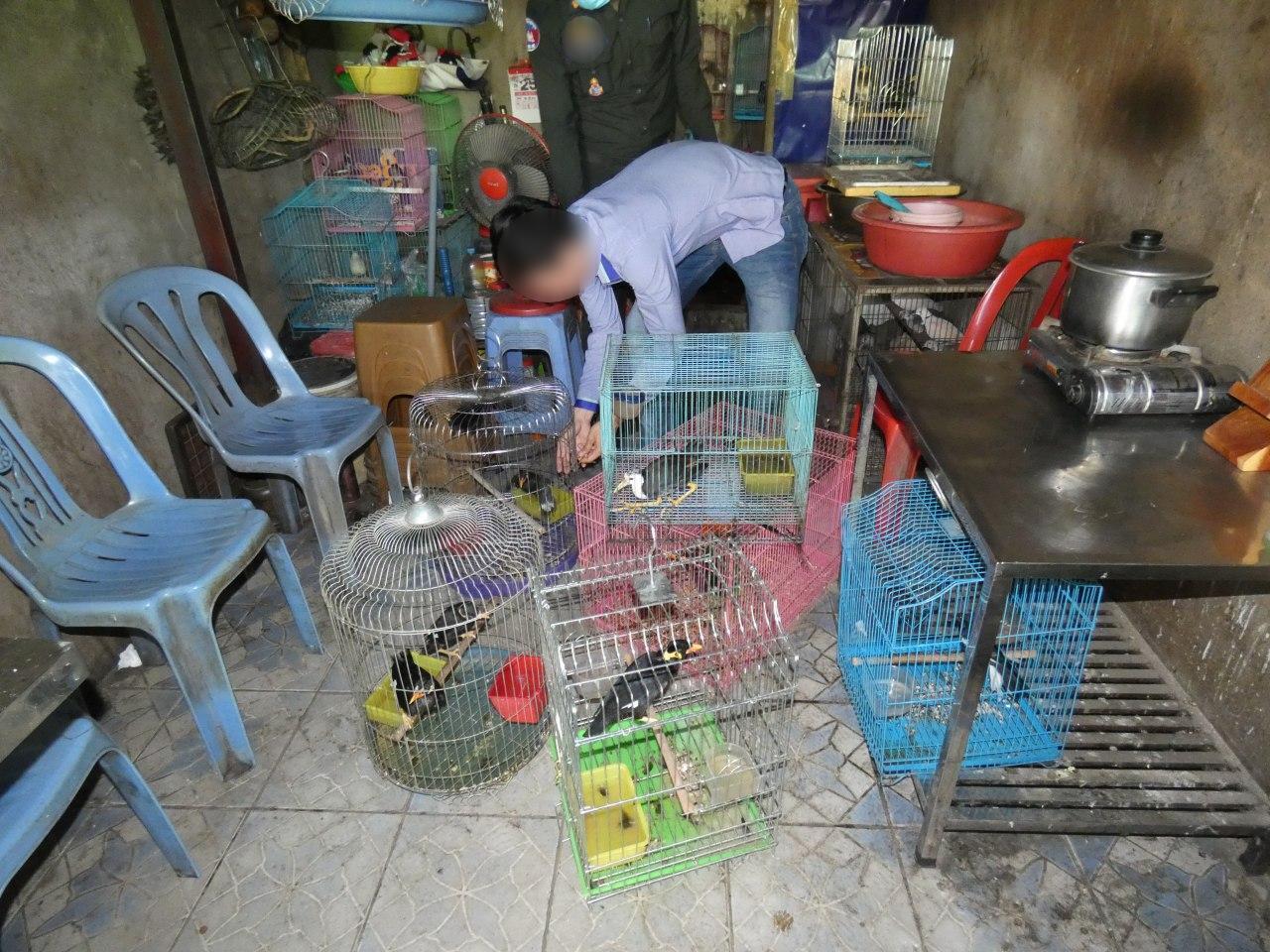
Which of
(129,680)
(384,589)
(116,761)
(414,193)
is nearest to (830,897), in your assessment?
(384,589)

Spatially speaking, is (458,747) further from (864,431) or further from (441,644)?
(864,431)

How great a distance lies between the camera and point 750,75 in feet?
15.1

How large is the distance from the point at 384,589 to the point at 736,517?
0.99 meters

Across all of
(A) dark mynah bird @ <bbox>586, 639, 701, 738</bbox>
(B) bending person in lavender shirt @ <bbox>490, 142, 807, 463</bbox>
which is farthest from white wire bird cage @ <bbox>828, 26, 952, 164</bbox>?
(A) dark mynah bird @ <bbox>586, 639, 701, 738</bbox>

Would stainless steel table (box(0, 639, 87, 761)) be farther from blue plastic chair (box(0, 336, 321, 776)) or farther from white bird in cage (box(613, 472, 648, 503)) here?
white bird in cage (box(613, 472, 648, 503))

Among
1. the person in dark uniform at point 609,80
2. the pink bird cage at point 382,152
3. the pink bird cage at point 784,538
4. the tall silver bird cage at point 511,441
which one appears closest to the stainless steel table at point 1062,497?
the pink bird cage at point 784,538

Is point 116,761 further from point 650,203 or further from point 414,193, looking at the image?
point 414,193

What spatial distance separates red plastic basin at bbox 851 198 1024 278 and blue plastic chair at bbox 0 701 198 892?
2.74 metres

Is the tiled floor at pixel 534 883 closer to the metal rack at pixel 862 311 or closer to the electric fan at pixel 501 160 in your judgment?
the metal rack at pixel 862 311

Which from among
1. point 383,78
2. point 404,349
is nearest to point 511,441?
point 404,349

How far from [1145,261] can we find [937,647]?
1058 millimetres

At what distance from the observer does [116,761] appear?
61.4 inches

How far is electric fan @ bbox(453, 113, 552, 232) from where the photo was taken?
3.89 metres

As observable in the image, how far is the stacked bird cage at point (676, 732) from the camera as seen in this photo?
1682mm
